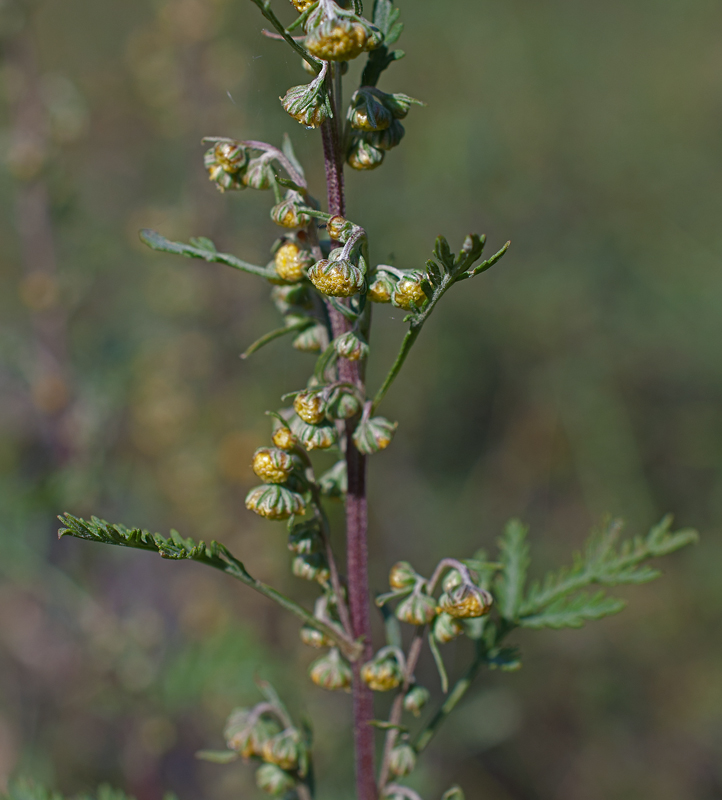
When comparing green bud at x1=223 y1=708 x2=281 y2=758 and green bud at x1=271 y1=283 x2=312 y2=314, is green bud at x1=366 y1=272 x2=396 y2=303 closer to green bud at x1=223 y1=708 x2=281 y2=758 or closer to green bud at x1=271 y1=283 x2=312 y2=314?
green bud at x1=271 y1=283 x2=312 y2=314

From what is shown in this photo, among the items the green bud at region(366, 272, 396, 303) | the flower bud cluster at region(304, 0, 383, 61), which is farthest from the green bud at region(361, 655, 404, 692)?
the flower bud cluster at region(304, 0, 383, 61)

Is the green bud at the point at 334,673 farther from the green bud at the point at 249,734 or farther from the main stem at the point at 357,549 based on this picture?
the green bud at the point at 249,734

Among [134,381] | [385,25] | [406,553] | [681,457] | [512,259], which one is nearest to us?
[385,25]

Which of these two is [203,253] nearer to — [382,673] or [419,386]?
[382,673]

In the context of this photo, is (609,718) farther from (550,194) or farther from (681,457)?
(550,194)

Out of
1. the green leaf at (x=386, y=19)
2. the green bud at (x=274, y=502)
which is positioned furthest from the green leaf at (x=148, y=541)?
the green leaf at (x=386, y=19)

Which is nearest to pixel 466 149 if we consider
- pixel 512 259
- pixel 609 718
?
pixel 512 259
